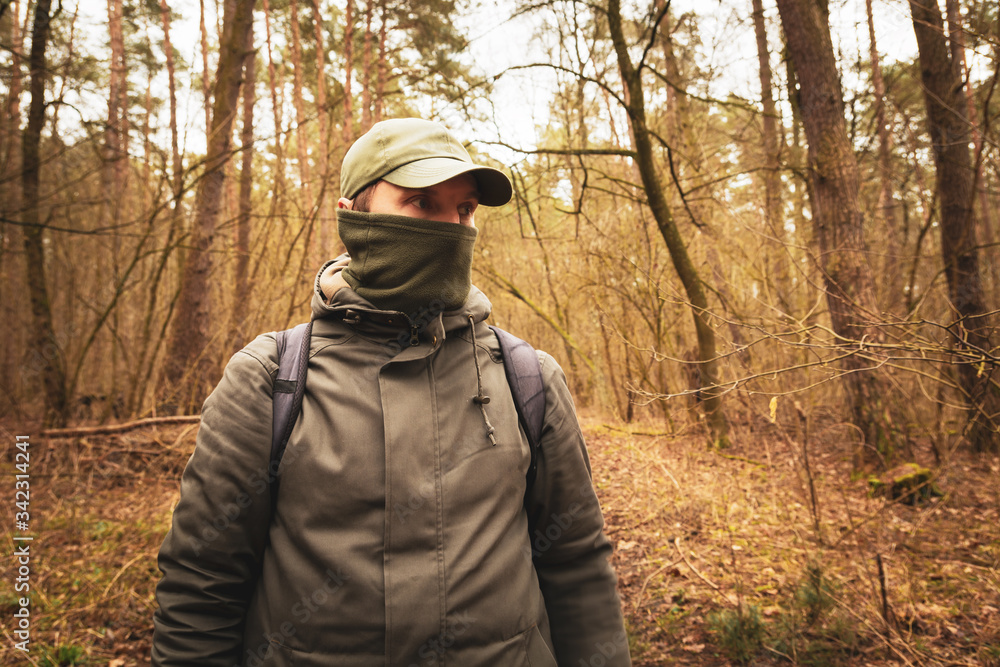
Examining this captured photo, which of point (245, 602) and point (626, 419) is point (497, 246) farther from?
point (245, 602)

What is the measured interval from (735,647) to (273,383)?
137 inches

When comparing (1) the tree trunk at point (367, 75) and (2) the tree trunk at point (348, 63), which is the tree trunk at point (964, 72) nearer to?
(1) the tree trunk at point (367, 75)

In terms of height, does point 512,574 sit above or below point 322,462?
below

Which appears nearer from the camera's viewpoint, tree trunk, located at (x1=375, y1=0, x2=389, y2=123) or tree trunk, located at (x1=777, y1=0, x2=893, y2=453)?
tree trunk, located at (x1=777, y1=0, x2=893, y2=453)

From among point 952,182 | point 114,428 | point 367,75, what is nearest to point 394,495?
point 114,428

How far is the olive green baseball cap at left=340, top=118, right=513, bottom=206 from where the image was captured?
57.1 inches

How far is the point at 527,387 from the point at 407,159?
2.25 ft

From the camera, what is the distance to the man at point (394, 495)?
4.04ft

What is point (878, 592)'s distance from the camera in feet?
12.3

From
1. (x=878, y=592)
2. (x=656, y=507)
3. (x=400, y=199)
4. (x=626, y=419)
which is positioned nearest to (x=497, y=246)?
(x=626, y=419)

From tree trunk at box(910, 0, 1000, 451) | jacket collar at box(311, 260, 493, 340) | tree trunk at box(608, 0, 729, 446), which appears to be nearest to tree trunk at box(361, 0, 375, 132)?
tree trunk at box(608, 0, 729, 446)

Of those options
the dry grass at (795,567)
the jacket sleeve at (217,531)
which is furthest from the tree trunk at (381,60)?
the jacket sleeve at (217,531)

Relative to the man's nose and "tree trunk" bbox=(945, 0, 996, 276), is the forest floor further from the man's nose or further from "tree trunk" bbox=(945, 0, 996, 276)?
the man's nose

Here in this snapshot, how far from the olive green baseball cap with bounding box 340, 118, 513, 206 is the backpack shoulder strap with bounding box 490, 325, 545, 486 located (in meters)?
0.43
